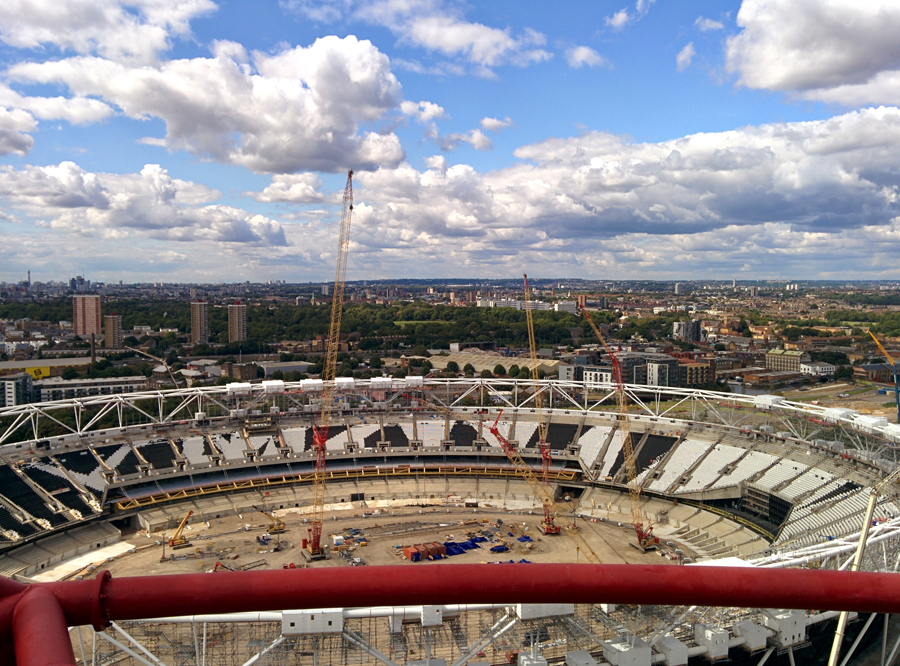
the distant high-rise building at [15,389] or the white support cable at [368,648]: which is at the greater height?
the white support cable at [368,648]

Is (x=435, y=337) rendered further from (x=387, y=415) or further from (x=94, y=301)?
(x=387, y=415)

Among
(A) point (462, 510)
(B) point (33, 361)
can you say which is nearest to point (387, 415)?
(A) point (462, 510)

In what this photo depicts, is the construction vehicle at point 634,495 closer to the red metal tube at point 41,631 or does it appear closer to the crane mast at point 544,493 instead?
the crane mast at point 544,493

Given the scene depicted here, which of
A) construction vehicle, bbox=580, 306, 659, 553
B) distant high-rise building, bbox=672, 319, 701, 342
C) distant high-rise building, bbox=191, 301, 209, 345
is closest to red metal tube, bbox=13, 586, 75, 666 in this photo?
construction vehicle, bbox=580, 306, 659, 553

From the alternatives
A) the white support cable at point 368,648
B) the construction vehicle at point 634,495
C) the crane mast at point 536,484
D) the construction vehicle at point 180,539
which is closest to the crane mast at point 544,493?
the crane mast at point 536,484

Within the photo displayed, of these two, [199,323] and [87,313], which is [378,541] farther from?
[87,313]
